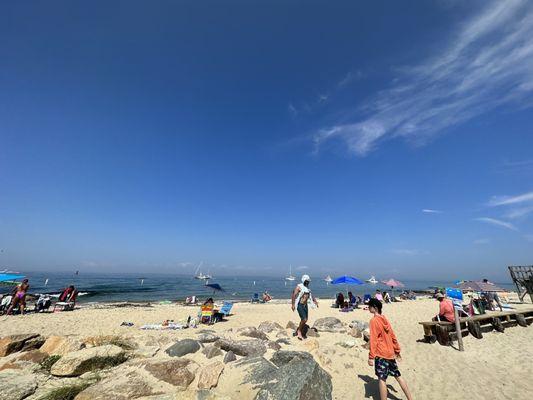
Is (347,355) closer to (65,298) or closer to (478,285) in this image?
(478,285)

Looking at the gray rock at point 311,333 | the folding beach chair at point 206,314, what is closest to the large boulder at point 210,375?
the gray rock at point 311,333

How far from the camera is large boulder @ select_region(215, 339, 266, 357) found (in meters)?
7.07

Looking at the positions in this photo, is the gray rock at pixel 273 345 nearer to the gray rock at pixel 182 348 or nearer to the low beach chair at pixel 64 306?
the gray rock at pixel 182 348

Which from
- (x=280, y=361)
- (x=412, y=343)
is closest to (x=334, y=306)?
(x=412, y=343)

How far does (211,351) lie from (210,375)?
1.36 metres

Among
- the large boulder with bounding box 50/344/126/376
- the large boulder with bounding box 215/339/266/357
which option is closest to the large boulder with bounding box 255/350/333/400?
the large boulder with bounding box 215/339/266/357

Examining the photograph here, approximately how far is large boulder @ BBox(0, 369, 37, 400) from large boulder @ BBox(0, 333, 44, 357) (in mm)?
2362

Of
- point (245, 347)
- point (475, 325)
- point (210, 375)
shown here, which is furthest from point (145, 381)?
point (475, 325)

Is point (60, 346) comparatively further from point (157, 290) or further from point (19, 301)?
point (157, 290)


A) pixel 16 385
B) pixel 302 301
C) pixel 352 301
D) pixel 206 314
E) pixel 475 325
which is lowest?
pixel 16 385

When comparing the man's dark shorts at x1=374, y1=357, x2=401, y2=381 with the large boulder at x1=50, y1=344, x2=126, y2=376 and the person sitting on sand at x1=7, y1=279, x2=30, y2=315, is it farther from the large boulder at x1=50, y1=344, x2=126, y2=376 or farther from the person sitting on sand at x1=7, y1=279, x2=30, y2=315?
the person sitting on sand at x1=7, y1=279, x2=30, y2=315

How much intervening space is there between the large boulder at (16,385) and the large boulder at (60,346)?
116 cm

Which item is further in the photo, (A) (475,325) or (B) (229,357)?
(A) (475,325)

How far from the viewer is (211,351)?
23.2 feet
